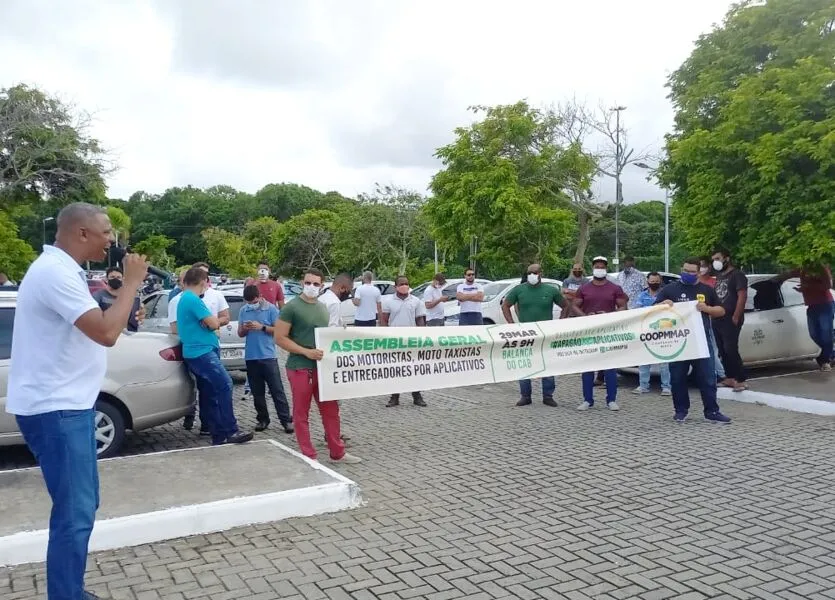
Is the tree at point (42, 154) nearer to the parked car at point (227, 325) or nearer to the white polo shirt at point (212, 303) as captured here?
the parked car at point (227, 325)

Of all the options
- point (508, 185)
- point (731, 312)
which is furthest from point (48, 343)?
point (508, 185)

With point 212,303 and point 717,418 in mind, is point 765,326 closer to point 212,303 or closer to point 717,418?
point 717,418

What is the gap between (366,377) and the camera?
24.2 feet

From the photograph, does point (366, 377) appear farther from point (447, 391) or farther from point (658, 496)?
point (447, 391)

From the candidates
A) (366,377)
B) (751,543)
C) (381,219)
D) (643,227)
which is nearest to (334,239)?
(381,219)

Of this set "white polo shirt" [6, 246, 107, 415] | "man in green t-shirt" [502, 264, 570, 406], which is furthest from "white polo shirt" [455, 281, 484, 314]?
"white polo shirt" [6, 246, 107, 415]

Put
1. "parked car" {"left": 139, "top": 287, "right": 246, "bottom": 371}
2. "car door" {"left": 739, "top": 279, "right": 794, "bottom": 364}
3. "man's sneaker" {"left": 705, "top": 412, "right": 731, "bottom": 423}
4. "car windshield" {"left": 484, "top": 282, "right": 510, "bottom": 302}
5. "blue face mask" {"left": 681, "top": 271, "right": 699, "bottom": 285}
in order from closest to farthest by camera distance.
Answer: "man's sneaker" {"left": 705, "top": 412, "right": 731, "bottom": 423}, "blue face mask" {"left": 681, "top": 271, "right": 699, "bottom": 285}, "parked car" {"left": 139, "top": 287, "right": 246, "bottom": 371}, "car door" {"left": 739, "top": 279, "right": 794, "bottom": 364}, "car windshield" {"left": 484, "top": 282, "right": 510, "bottom": 302}

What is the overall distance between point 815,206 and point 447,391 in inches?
222

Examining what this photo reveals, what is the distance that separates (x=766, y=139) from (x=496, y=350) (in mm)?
4840

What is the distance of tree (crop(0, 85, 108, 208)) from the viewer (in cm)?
2536

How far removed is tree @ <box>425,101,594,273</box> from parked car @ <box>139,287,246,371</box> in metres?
15.9

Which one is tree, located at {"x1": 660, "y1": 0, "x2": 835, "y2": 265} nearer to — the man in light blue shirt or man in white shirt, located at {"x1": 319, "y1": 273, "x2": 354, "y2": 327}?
man in white shirt, located at {"x1": 319, "y1": 273, "x2": 354, "y2": 327}

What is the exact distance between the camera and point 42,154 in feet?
82.9

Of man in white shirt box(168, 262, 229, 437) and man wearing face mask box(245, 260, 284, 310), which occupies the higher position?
man wearing face mask box(245, 260, 284, 310)
